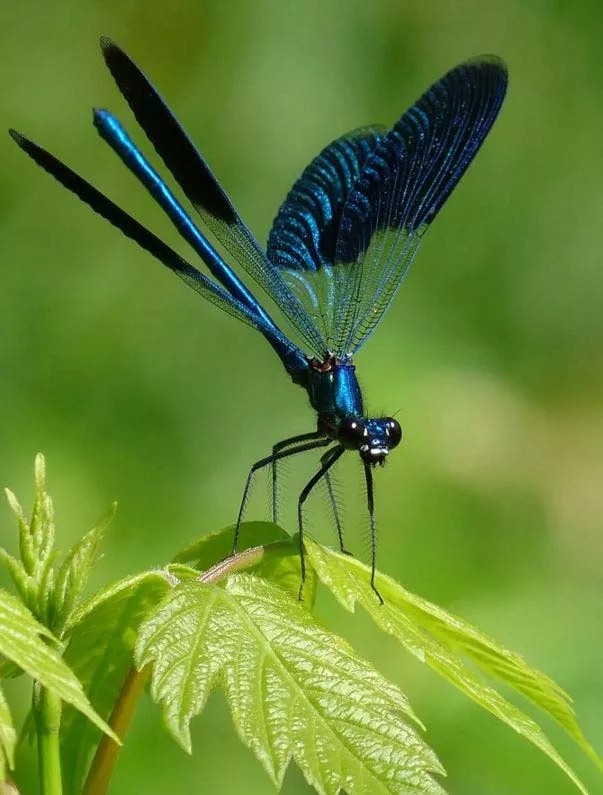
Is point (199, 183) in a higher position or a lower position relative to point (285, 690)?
higher

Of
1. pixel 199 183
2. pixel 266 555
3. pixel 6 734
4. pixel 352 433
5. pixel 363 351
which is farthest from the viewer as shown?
pixel 363 351

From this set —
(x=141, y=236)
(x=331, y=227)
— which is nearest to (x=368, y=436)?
(x=141, y=236)

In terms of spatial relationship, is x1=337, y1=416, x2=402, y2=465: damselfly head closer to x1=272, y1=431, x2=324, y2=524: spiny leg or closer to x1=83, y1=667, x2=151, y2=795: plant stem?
x1=272, y1=431, x2=324, y2=524: spiny leg

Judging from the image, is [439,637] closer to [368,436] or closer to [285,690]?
[285,690]

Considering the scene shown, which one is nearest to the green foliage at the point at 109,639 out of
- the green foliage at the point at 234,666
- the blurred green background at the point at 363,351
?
the green foliage at the point at 234,666

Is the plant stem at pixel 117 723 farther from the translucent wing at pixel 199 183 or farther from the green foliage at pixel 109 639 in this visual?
the translucent wing at pixel 199 183

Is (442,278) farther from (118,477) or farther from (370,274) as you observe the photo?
(370,274)

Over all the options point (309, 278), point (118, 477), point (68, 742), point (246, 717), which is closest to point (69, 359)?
point (118, 477)
